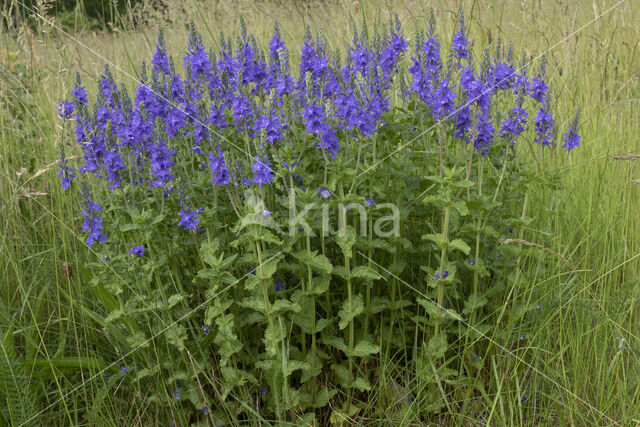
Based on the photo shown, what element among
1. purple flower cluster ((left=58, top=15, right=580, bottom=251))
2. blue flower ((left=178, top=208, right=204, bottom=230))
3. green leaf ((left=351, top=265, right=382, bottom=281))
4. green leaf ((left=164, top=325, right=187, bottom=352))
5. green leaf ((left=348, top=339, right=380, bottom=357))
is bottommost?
green leaf ((left=348, top=339, right=380, bottom=357))

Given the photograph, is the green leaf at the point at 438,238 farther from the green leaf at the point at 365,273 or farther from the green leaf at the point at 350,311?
the green leaf at the point at 350,311

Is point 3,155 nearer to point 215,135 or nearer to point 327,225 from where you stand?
point 215,135

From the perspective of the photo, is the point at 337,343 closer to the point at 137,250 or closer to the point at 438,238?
the point at 438,238

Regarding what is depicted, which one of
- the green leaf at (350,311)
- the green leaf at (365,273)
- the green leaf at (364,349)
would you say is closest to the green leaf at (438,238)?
the green leaf at (365,273)

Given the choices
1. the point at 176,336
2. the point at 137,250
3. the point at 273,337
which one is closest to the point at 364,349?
the point at 273,337

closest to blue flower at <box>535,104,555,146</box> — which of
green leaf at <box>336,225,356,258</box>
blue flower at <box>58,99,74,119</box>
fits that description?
green leaf at <box>336,225,356,258</box>

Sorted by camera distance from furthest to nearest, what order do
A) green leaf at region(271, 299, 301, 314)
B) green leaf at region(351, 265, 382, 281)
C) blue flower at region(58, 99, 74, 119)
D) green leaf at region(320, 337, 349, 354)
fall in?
blue flower at region(58, 99, 74, 119) → green leaf at region(320, 337, 349, 354) → green leaf at region(351, 265, 382, 281) → green leaf at region(271, 299, 301, 314)

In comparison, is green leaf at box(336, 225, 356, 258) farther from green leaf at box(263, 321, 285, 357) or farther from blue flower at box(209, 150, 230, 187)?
blue flower at box(209, 150, 230, 187)

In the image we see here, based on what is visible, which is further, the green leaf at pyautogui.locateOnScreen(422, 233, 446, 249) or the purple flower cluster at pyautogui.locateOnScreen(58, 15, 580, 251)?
the purple flower cluster at pyautogui.locateOnScreen(58, 15, 580, 251)

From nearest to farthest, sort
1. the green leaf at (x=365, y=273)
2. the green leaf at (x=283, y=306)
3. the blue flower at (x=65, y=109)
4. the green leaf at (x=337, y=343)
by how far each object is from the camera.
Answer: the green leaf at (x=283, y=306)
the green leaf at (x=365, y=273)
the green leaf at (x=337, y=343)
the blue flower at (x=65, y=109)

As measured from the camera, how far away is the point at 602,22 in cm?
575

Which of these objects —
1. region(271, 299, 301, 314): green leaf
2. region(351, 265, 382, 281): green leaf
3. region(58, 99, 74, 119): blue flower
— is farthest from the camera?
region(58, 99, 74, 119): blue flower

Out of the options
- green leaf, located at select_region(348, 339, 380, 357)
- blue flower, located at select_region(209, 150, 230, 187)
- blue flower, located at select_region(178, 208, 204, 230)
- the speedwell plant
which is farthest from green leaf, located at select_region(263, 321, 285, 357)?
blue flower, located at select_region(209, 150, 230, 187)

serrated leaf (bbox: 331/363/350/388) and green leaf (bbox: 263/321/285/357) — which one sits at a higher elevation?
green leaf (bbox: 263/321/285/357)
